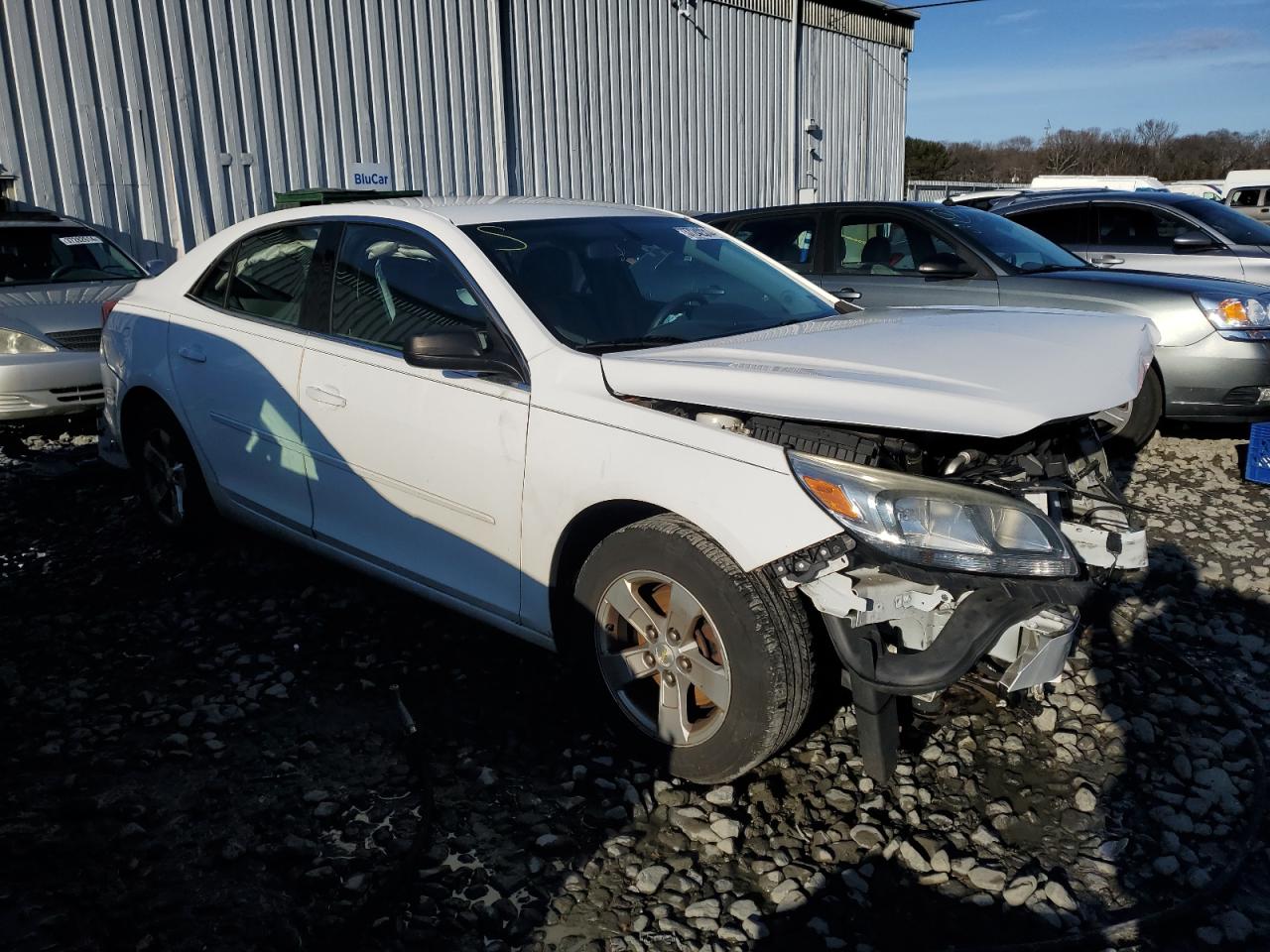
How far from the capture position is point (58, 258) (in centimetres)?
789

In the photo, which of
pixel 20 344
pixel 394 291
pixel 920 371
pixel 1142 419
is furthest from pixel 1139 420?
pixel 20 344

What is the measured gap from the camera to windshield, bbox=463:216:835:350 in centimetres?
327

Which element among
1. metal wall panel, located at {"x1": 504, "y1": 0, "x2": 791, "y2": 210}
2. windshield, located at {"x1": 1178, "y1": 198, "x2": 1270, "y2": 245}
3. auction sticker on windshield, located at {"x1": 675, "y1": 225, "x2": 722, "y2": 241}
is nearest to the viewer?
auction sticker on windshield, located at {"x1": 675, "y1": 225, "x2": 722, "y2": 241}

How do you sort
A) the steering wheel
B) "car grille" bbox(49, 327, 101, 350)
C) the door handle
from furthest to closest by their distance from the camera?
"car grille" bbox(49, 327, 101, 350)
the door handle
the steering wheel

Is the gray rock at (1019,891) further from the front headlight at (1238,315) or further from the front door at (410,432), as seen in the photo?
the front headlight at (1238,315)

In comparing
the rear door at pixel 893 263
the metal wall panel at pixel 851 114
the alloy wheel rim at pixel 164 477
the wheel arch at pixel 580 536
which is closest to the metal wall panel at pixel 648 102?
the metal wall panel at pixel 851 114

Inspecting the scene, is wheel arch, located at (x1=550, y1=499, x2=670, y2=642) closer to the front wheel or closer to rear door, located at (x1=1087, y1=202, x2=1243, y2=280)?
the front wheel

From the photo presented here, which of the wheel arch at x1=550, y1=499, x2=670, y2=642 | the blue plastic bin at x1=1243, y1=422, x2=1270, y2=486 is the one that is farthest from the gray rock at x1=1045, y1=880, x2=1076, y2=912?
the blue plastic bin at x1=1243, y1=422, x2=1270, y2=486

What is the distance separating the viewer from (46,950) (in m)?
2.25

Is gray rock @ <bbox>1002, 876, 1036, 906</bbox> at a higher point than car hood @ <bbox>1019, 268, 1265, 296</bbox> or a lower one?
lower

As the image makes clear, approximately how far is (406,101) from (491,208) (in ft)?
30.4

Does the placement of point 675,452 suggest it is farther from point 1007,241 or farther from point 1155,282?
point 1007,241

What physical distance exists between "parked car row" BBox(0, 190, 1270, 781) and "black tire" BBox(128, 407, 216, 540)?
0.08 ft

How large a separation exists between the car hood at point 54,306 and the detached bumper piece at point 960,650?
233 inches
